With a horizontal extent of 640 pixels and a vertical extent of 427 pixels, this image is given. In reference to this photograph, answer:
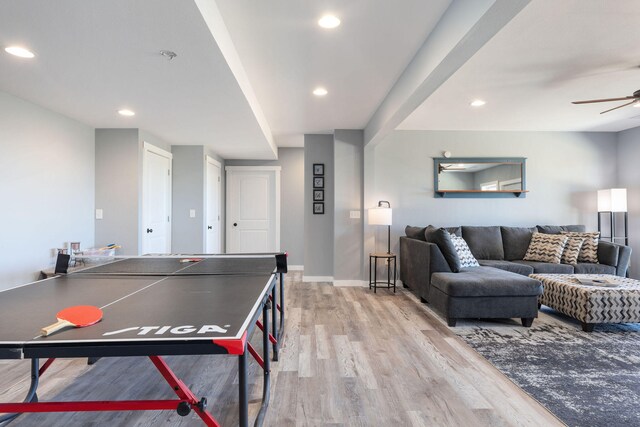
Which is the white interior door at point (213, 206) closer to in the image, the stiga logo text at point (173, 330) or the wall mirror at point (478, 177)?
the wall mirror at point (478, 177)

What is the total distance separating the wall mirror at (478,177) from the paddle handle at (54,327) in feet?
16.2

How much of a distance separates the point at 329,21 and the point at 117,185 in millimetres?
3298

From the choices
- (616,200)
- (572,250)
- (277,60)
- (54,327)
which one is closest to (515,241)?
(572,250)

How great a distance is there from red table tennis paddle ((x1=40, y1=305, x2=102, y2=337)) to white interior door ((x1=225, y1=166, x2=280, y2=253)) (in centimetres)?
537

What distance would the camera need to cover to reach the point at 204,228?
527 centimetres

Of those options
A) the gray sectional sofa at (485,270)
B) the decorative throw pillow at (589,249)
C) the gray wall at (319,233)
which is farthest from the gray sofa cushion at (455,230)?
the gray wall at (319,233)

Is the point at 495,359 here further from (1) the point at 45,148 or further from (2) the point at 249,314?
(1) the point at 45,148

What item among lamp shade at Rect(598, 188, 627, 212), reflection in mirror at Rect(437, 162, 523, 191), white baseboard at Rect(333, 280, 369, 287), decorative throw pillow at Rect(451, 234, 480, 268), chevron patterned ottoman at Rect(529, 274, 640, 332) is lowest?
white baseboard at Rect(333, 280, 369, 287)

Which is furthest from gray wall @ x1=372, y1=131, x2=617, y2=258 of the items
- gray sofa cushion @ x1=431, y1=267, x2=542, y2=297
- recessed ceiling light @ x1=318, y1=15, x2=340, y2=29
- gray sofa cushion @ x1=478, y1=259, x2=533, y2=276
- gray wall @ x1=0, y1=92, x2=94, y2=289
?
gray wall @ x1=0, y1=92, x2=94, y2=289

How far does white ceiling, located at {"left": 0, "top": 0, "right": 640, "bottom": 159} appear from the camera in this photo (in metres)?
1.92

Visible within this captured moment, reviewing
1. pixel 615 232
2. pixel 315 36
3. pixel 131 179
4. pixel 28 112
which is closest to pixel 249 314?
pixel 315 36

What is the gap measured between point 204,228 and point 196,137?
1402 millimetres

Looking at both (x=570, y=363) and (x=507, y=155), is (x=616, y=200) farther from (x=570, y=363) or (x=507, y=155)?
(x=570, y=363)

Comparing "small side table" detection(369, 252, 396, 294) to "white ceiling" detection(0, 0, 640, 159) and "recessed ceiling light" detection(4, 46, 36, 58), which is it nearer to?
"white ceiling" detection(0, 0, 640, 159)
